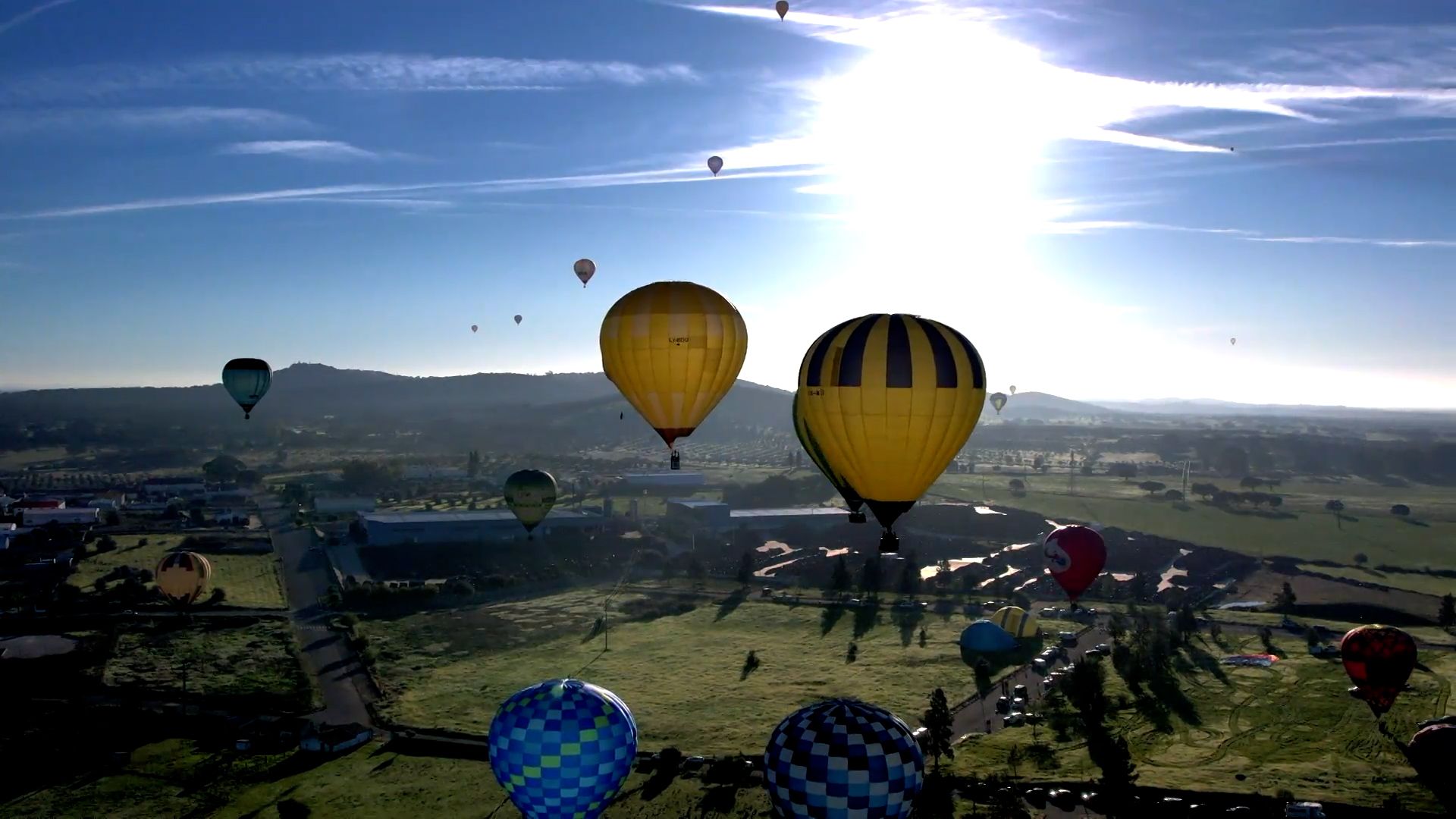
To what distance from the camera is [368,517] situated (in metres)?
64.0

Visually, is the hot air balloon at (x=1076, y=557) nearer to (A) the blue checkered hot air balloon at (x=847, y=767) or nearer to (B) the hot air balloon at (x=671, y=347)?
(B) the hot air balloon at (x=671, y=347)

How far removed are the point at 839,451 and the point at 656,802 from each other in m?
9.44

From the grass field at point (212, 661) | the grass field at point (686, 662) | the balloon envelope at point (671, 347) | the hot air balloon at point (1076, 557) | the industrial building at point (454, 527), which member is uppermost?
the balloon envelope at point (671, 347)

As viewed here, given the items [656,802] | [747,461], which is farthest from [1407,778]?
[747,461]

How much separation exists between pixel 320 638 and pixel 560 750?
2457 centimetres

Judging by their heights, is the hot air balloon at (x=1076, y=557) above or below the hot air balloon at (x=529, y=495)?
below

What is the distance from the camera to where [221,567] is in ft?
174

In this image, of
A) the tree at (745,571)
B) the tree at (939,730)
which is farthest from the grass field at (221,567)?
the tree at (939,730)

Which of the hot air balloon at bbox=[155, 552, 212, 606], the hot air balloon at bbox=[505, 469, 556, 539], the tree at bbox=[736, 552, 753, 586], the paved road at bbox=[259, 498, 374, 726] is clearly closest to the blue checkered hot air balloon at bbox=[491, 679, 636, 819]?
the paved road at bbox=[259, 498, 374, 726]

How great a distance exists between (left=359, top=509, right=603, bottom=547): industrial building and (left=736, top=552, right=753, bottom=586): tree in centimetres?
1417

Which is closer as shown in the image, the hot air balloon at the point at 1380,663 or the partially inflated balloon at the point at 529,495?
the hot air balloon at the point at 1380,663

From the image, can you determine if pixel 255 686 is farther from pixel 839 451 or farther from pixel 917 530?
pixel 917 530

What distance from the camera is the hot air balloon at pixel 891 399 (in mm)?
19656

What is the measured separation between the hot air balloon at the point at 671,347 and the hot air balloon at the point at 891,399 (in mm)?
3873
